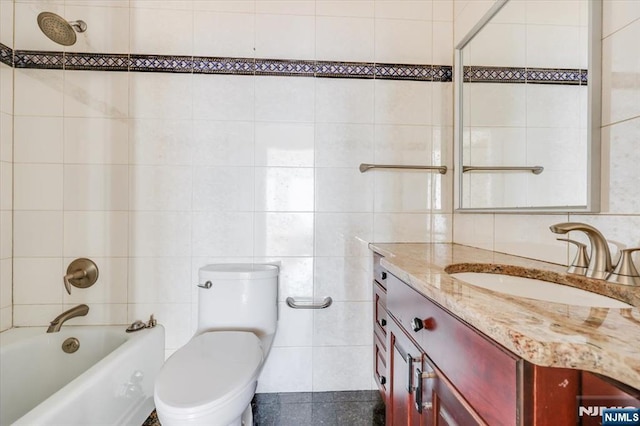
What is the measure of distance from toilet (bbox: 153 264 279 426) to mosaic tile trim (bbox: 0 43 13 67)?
4.75 feet

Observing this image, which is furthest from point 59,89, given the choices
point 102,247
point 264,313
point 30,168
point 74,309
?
point 264,313

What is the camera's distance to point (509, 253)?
3.76 feet

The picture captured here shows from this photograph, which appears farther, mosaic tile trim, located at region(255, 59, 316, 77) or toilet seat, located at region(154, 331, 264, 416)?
mosaic tile trim, located at region(255, 59, 316, 77)

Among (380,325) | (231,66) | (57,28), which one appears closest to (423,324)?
(380,325)

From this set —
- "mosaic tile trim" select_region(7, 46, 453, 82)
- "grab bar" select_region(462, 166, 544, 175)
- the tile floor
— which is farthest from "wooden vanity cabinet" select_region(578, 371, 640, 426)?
"mosaic tile trim" select_region(7, 46, 453, 82)

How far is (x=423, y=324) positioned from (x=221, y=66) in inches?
61.4

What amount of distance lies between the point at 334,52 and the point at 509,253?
4.37ft

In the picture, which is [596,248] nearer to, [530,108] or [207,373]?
[530,108]

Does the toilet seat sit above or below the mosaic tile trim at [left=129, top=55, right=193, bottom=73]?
below

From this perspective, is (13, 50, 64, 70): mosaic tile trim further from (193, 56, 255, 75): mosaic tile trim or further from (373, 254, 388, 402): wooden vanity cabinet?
(373, 254, 388, 402): wooden vanity cabinet

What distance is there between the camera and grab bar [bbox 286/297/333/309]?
150 cm

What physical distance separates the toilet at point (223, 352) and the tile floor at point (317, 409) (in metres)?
0.19

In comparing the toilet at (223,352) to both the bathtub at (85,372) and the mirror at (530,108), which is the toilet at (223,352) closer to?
the bathtub at (85,372)

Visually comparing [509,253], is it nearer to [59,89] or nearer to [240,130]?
[240,130]
